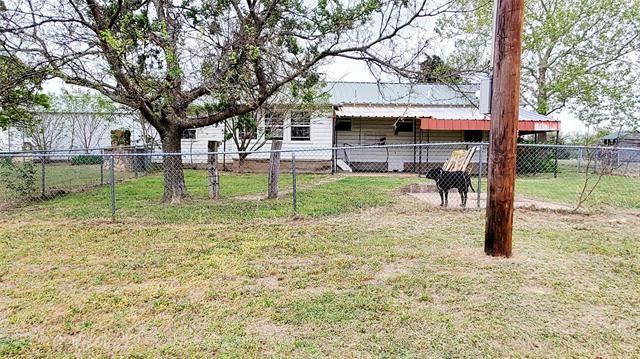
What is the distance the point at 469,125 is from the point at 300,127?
689cm

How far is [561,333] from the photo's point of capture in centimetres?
288

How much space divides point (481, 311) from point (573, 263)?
1.94 meters

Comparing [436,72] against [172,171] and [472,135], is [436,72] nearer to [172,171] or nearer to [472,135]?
[172,171]

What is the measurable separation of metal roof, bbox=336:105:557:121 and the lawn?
950cm

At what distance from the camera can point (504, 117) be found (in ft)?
14.4

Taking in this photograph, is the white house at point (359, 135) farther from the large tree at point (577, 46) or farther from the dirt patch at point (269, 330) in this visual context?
the dirt patch at point (269, 330)

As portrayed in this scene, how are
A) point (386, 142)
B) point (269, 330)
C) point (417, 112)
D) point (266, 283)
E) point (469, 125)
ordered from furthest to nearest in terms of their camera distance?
point (386, 142), point (417, 112), point (469, 125), point (266, 283), point (269, 330)

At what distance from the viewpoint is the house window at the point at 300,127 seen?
17.0 meters

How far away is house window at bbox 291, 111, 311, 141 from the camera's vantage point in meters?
17.0

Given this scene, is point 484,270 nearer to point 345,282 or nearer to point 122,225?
point 345,282

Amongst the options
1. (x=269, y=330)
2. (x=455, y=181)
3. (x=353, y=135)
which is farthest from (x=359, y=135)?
(x=269, y=330)

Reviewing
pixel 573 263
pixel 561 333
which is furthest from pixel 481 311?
pixel 573 263

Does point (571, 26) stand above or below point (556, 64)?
above

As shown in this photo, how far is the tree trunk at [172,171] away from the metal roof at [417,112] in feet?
27.4
